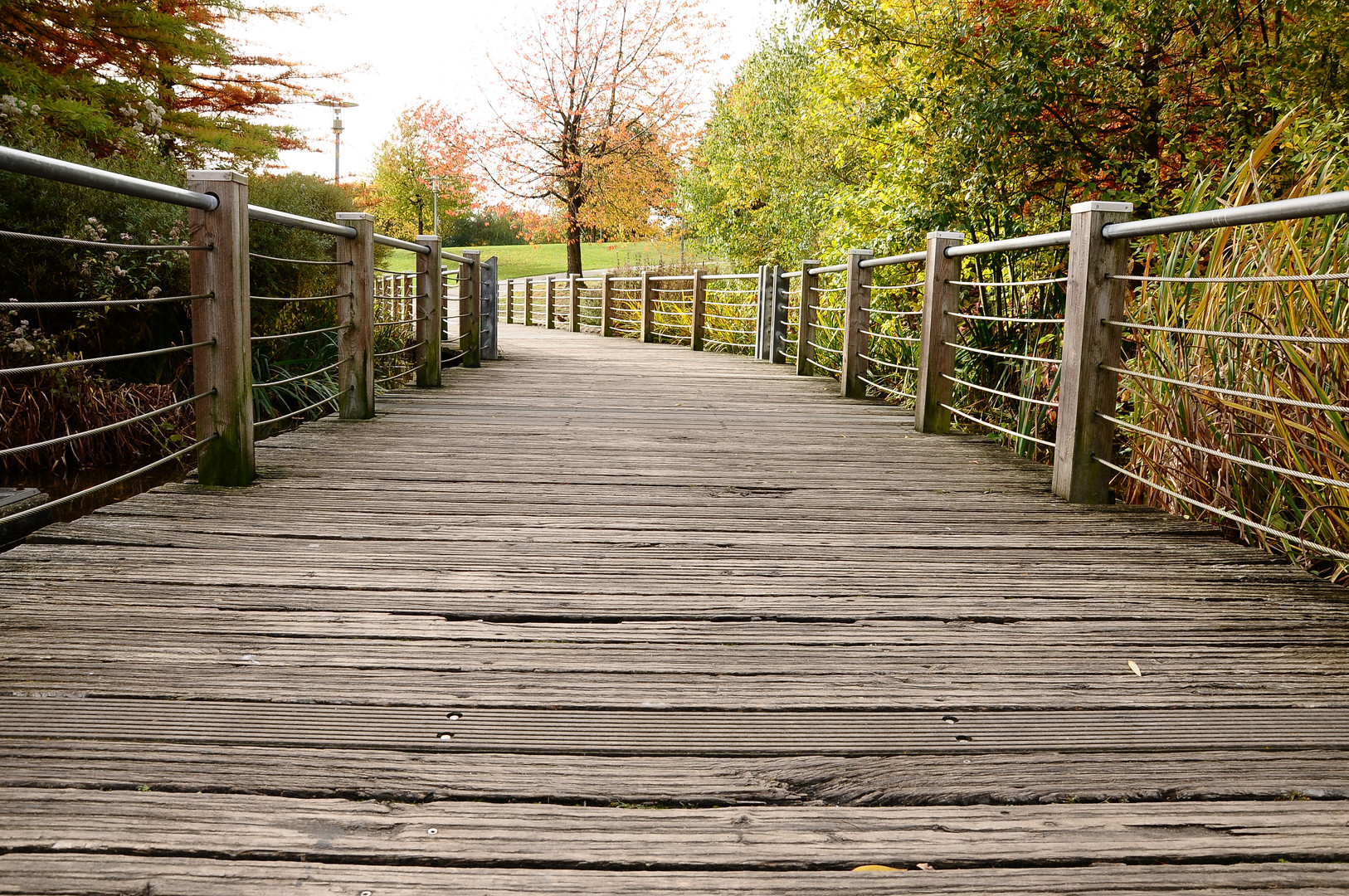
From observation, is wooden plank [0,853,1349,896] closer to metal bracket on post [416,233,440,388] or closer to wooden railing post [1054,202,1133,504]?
wooden railing post [1054,202,1133,504]

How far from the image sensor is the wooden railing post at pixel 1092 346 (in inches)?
129

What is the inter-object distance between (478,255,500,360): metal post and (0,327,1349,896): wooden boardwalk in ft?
20.8

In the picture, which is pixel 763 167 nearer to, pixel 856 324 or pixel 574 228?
pixel 574 228

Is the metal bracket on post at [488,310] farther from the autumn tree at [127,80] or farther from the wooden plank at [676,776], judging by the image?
the wooden plank at [676,776]

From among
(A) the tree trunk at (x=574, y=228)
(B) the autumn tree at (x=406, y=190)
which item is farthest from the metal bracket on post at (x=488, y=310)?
(B) the autumn tree at (x=406, y=190)

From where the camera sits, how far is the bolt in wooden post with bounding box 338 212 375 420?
4.66 metres

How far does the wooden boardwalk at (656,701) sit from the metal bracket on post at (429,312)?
11.4ft

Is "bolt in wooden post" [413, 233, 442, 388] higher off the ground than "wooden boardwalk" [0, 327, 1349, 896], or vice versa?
"bolt in wooden post" [413, 233, 442, 388]

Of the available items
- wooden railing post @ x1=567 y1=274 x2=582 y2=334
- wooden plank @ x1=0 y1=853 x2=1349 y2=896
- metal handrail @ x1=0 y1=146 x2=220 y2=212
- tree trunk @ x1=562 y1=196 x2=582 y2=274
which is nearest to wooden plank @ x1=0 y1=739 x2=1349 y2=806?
wooden plank @ x1=0 y1=853 x2=1349 y2=896

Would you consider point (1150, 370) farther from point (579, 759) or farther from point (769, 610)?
point (579, 759)

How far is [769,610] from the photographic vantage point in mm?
2197

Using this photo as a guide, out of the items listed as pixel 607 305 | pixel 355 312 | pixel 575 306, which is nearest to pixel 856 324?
pixel 355 312

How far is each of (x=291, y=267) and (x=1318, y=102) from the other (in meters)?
6.18

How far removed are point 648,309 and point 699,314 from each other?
1.96m
